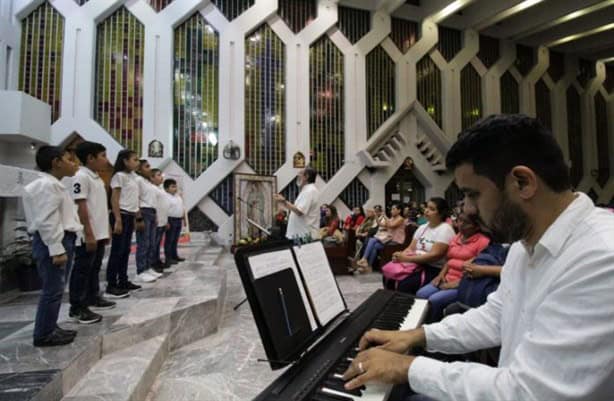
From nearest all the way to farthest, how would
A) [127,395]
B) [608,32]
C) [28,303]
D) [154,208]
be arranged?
[127,395], [28,303], [154,208], [608,32]

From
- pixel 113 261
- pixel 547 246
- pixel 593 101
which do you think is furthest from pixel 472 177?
pixel 593 101

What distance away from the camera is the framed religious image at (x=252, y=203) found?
8094 mm

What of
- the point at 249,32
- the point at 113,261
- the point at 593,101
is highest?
the point at 249,32

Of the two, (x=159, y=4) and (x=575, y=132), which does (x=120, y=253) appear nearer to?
(x=159, y=4)

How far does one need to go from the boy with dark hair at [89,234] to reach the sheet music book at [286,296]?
1889 mm

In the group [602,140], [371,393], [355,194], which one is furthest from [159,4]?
[602,140]

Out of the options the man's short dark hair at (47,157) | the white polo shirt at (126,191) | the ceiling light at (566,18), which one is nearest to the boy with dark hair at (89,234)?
the man's short dark hair at (47,157)

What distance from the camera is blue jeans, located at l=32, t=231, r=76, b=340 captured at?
1.85 m

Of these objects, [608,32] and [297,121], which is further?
[608,32]

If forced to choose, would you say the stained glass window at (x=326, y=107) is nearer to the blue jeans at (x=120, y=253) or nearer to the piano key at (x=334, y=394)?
the blue jeans at (x=120, y=253)

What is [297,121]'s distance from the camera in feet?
Answer: 29.2

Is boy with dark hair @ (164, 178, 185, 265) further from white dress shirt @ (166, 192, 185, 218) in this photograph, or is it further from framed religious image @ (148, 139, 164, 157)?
framed religious image @ (148, 139, 164, 157)

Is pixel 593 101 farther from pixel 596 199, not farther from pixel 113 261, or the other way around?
pixel 113 261

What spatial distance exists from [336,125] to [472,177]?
8.73m
